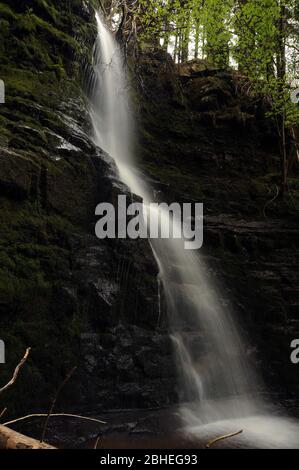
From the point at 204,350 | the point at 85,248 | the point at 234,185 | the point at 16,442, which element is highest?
the point at 234,185

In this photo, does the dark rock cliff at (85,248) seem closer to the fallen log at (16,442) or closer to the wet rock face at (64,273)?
the wet rock face at (64,273)

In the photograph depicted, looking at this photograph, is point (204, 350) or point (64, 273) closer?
point (64, 273)

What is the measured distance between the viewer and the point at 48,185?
21.2ft

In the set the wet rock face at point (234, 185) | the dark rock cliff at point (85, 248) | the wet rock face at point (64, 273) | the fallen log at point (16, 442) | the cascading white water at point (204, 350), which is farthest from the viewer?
the wet rock face at point (234, 185)

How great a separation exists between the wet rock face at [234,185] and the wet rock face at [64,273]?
2738 mm

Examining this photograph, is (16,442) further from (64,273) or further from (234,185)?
(234,185)

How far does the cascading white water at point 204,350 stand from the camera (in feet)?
20.7

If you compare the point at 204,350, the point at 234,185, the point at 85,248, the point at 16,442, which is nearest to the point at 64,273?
the point at 85,248

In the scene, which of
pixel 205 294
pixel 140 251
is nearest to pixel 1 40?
pixel 140 251

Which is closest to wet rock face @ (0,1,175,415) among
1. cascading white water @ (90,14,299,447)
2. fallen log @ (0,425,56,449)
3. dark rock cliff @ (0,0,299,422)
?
dark rock cliff @ (0,0,299,422)

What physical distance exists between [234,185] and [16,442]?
10541 mm

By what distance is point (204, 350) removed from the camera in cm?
721

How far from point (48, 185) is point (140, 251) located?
203cm

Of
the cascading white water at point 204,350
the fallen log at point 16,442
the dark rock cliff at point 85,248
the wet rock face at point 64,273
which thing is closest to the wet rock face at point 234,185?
the dark rock cliff at point 85,248
